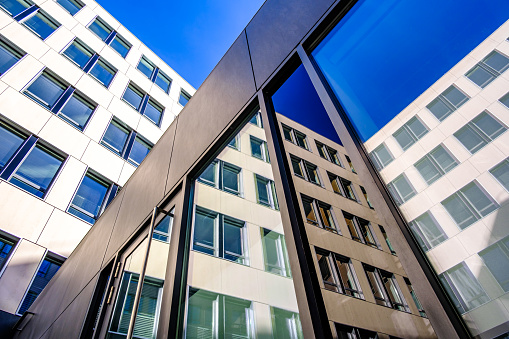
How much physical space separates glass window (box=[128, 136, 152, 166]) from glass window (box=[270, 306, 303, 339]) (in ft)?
47.6

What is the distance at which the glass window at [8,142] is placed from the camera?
1045cm

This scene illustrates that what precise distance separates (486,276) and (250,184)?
5.88 ft

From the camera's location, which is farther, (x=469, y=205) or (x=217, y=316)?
(x=217, y=316)

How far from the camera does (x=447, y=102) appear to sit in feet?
5.00

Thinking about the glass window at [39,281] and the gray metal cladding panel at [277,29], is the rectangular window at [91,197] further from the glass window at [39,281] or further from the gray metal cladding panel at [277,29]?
the gray metal cladding panel at [277,29]

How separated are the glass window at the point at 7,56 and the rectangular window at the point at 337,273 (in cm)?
1429

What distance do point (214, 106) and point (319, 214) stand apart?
7.40ft

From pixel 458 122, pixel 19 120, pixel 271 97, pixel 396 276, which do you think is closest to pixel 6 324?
pixel 19 120

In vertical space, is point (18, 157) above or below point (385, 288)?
above

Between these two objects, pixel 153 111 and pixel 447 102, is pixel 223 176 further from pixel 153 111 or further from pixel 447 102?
pixel 153 111

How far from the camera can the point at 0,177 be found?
32.7 feet

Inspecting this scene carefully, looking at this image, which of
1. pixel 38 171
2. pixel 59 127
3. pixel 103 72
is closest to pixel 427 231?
pixel 38 171

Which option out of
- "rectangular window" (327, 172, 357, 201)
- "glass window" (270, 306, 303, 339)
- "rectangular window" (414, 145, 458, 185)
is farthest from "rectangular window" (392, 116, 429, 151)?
"glass window" (270, 306, 303, 339)

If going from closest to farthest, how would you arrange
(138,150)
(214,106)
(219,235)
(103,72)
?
(219,235)
(214,106)
(138,150)
(103,72)
